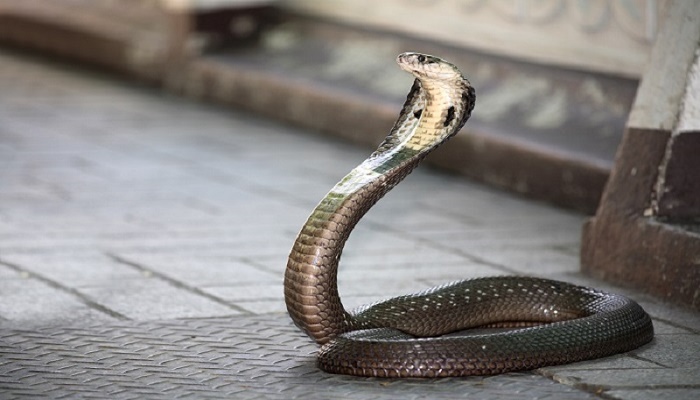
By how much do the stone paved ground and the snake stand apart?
0.16 ft

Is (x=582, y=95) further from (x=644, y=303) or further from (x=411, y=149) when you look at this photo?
(x=411, y=149)

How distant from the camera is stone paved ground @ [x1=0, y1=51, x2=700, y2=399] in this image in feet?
10.7

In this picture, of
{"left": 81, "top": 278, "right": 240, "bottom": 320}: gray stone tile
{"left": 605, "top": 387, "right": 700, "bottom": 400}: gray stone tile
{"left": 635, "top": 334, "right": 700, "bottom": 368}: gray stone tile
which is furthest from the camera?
{"left": 81, "top": 278, "right": 240, "bottom": 320}: gray stone tile

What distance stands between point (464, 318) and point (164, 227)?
179 centimetres

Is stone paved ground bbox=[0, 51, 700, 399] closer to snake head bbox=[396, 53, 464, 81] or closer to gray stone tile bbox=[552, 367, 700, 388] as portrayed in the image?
gray stone tile bbox=[552, 367, 700, 388]

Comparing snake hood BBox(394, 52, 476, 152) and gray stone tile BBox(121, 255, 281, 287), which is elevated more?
snake hood BBox(394, 52, 476, 152)

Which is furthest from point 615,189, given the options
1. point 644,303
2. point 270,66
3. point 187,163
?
point 270,66

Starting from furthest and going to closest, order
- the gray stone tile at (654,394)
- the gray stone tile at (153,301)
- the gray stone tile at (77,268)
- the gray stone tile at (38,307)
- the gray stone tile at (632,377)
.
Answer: the gray stone tile at (77,268) < the gray stone tile at (153,301) < the gray stone tile at (38,307) < the gray stone tile at (632,377) < the gray stone tile at (654,394)

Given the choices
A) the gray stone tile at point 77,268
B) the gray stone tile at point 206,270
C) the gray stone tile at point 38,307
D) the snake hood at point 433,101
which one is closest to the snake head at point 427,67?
the snake hood at point 433,101

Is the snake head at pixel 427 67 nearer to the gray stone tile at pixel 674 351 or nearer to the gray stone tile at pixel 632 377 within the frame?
the gray stone tile at pixel 632 377

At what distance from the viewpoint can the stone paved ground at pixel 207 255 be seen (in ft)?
10.7

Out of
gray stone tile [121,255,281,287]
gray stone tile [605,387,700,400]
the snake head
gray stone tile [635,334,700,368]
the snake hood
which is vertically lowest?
gray stone tile [121,255,281,287]

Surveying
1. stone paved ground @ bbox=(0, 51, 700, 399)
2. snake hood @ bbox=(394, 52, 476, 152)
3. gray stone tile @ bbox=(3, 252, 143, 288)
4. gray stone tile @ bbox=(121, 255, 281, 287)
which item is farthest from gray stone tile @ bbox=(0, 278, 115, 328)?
snake hood @ bbox=(394, 52, 476, 152)

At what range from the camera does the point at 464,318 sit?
147 inches
